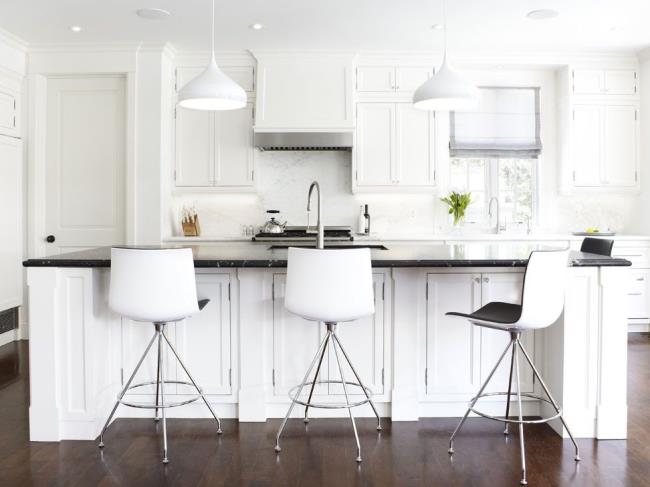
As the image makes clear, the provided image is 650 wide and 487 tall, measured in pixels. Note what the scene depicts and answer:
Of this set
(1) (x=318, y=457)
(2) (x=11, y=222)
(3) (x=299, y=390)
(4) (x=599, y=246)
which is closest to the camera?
(1) (x=318, y=457)

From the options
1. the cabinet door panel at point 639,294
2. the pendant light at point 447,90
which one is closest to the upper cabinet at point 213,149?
the pendant light at point 447,90

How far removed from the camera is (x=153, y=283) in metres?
2.67

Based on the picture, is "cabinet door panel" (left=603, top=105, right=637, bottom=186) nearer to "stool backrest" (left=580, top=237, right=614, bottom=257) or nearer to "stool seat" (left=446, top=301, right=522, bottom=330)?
"stool backrest" (left=580, top=237, right=614, bottom=257)

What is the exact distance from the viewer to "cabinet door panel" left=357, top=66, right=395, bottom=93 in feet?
18.6

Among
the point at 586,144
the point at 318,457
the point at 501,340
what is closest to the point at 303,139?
the point at 586,144

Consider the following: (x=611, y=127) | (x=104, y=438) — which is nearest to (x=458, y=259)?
(x=104, y=438)

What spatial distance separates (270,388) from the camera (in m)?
3.18

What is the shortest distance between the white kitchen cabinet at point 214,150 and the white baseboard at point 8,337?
197 centimetres

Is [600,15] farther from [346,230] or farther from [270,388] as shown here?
[270,388]

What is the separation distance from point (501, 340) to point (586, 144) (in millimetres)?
3388

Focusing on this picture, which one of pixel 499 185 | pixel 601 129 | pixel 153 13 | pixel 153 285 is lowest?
pixel 153 285

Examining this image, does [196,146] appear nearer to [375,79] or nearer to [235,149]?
[235,149]

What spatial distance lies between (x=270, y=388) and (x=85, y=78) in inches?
148

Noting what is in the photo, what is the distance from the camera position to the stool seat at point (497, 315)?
2631 mm
